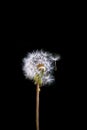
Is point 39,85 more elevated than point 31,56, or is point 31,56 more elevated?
point 31,56

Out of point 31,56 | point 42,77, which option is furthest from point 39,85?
point 31,56

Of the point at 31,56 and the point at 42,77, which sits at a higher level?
the point at 31,56

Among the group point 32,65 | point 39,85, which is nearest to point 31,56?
point 32,65

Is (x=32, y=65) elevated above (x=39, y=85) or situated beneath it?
elevated above

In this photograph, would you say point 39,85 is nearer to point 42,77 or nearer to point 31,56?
point 42,77

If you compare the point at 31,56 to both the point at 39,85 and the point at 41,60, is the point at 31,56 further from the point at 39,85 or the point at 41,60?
the point at 39,85
